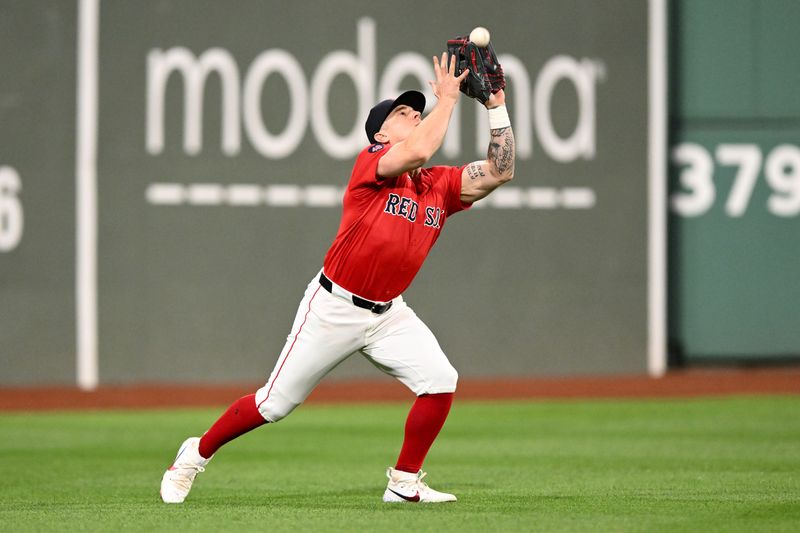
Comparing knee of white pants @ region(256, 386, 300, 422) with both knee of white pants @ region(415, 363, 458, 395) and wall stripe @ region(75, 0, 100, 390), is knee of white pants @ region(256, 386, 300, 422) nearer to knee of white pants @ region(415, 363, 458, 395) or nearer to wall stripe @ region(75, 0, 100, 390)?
knee of white pants @ region(415, 363, 458, 395)

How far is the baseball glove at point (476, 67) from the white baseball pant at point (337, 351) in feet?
3.98

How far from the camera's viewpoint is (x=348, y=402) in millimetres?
12516

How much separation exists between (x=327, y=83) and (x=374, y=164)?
26.1 ft

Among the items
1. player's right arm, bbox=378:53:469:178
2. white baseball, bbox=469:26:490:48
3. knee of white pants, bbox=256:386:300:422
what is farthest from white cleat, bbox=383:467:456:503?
white baseball, bbox=469:26:490:48

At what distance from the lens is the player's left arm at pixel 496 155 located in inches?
244

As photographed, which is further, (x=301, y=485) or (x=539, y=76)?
(x=539, y=76)

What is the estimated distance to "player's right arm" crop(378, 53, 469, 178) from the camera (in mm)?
5609

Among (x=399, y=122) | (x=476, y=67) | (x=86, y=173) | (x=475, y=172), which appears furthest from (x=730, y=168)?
(x=476, y=67)

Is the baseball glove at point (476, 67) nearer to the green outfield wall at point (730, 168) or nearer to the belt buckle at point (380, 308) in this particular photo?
the belt buckle at point (380, 308)

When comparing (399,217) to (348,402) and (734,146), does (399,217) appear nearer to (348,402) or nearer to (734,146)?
(348,402)

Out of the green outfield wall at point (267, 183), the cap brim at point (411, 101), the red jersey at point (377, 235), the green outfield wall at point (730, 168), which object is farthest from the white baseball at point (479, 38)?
the green outfield wall at point (730, 168)

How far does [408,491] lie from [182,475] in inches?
44.9

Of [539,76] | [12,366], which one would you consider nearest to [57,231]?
[12,366]

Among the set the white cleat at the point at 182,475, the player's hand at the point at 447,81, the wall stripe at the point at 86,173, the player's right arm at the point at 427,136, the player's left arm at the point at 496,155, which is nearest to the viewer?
the player's right arm at the point at 427,136
